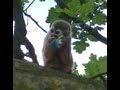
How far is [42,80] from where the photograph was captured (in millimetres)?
1993

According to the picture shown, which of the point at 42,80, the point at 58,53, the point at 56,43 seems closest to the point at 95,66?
the point at 56,43

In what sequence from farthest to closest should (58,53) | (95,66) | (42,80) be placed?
(58,53), (95,66), (42,80)

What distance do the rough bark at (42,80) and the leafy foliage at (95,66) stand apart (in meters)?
0.97

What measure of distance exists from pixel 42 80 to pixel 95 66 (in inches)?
55.6

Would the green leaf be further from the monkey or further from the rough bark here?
the rough bark

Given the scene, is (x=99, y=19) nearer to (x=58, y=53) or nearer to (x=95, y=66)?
(x=95, y=66)

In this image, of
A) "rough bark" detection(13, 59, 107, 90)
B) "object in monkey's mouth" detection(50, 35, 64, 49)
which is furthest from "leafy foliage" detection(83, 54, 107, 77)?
"rough bark" detection(13, 59, 107, 90)

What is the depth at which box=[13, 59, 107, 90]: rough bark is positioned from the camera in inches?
73.4

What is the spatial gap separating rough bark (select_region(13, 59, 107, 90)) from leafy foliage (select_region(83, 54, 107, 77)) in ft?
3.18

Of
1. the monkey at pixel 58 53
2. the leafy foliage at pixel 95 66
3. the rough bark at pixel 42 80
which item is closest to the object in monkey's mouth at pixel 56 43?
the monkey at pixel 58 53

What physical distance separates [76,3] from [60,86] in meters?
1.31

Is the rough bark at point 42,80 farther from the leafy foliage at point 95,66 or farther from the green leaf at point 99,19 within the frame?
the green leaf at point 99,19

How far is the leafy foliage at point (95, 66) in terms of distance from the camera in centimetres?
328
